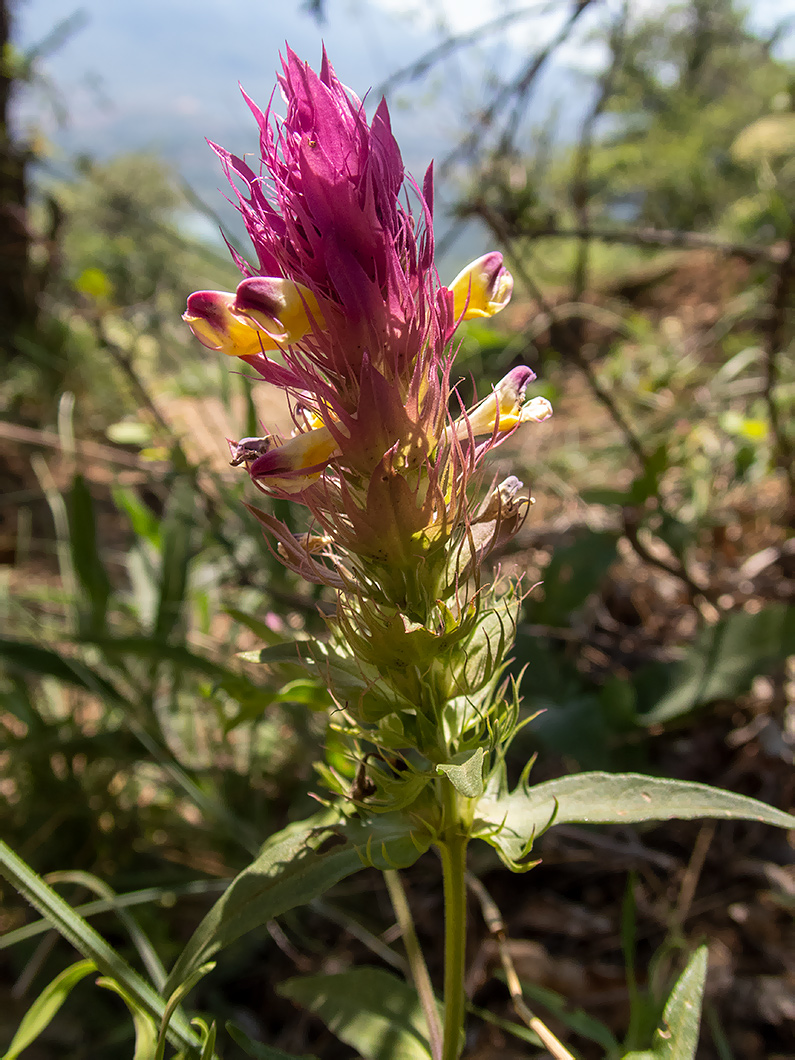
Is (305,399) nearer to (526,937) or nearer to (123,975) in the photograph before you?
(123,975)

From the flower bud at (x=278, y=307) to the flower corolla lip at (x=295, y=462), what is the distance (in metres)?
0.10

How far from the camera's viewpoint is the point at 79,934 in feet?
2.68

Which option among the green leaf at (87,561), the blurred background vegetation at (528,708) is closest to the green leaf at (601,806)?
the blurred background vegetation at (528,708)

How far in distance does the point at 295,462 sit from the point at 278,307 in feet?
0.47

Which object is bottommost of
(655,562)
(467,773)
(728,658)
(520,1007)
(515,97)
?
(520,1007)

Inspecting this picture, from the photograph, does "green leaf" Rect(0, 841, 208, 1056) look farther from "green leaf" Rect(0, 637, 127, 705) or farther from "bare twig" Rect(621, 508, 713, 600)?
"bare twig" Rect(621, 508, 713, 600)

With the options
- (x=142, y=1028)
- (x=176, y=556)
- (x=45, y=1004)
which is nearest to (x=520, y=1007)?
(x=142, y=1028)

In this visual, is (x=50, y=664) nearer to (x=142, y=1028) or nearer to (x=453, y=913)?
(x=142, y=1028)

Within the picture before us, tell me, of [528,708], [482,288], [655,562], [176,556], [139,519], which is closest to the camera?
[482,288]

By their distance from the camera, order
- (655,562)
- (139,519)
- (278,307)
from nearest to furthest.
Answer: (278,307), (655,562), (139,519)

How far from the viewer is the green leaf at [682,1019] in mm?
792

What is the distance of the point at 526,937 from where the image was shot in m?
1.59

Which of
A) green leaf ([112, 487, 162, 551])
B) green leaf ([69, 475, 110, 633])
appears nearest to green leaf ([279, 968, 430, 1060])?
green leaf ([69, 475, 110, 633])

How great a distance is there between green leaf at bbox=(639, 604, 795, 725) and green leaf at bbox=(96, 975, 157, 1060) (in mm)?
1164
